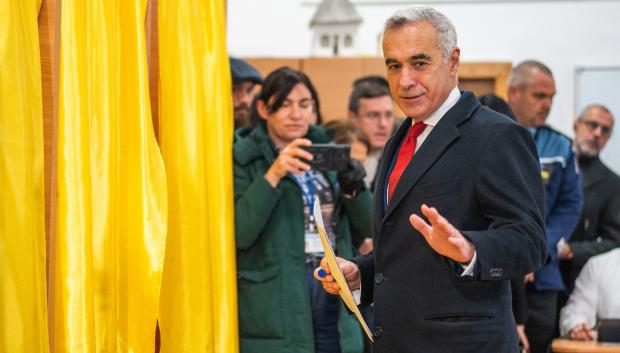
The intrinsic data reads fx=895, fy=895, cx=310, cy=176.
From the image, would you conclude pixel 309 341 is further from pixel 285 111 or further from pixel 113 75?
pixel 113 75

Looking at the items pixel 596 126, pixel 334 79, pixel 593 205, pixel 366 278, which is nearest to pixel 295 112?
pixel 366 278

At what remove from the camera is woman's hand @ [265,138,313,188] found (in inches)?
123

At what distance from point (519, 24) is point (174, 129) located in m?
5.20

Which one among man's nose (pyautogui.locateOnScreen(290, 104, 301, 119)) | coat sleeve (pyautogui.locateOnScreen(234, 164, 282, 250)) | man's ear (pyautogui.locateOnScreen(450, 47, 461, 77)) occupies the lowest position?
coat sleeve (pyautogui.locateOnScreen(234, 164, 282, 250))

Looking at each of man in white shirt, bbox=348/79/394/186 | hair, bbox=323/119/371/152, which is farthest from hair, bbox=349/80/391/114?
hair, bbox=323/119/371/152

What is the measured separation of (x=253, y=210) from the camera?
3111 millimetres

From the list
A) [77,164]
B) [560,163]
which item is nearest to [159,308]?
[77,164]

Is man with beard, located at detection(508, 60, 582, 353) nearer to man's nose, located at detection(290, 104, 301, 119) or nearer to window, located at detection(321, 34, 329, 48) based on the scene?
man's nose, located at detection(290, 104, 301, 119)

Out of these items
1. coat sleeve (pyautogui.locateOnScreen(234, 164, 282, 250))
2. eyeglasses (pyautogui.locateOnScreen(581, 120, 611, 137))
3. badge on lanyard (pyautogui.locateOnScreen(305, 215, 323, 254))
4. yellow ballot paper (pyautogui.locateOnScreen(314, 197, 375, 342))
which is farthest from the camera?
eyeglasses (pyautogui.locateOnScreen(581, 120, 611, 137))

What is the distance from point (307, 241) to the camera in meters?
3.21

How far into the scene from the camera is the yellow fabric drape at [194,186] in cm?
289

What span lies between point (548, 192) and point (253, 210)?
4.78 feet

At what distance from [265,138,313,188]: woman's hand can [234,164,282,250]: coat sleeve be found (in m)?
0.04

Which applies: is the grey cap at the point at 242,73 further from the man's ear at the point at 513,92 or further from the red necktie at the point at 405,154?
the red necktie at the point at 405,154
